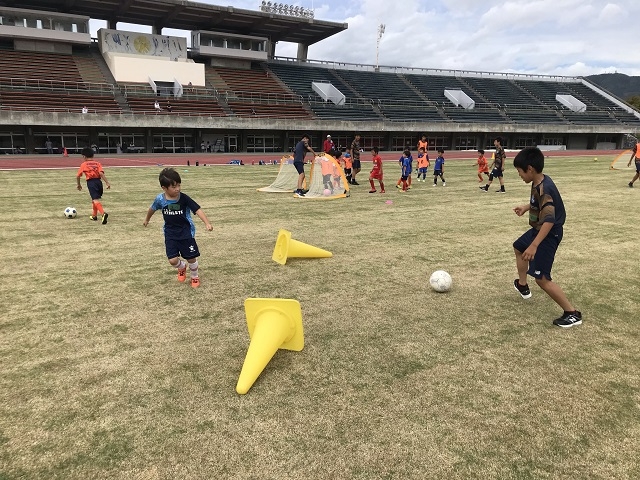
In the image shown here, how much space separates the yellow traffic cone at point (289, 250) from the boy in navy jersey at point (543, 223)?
3.46 meters

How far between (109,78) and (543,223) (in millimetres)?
44151

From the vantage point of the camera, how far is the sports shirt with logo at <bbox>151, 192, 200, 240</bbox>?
19.2 feet

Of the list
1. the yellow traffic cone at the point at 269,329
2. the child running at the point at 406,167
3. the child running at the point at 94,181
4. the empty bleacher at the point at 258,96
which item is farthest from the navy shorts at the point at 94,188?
the empty bleacher at the point at 258,96

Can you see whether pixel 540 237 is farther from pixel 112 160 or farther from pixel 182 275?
pixel 112 160

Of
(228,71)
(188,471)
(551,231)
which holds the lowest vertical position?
(188,471)

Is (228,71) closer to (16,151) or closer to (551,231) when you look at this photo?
(16,151)

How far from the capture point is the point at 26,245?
798 cm

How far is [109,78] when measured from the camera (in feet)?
132

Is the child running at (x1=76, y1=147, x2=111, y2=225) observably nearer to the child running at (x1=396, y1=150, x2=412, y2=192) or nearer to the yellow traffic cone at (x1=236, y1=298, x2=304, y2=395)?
the yellow traffic cone at (x1=236, y1=298, x2=304, y2=395)

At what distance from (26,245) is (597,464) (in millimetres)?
8933

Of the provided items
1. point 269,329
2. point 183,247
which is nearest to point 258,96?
point 183,247

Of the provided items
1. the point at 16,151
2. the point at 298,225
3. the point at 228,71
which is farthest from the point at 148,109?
the point at 298,225

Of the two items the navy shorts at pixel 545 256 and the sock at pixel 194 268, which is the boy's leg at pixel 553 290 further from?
the sock at pixel 194 268

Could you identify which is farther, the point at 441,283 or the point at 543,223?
the point at 441,283
